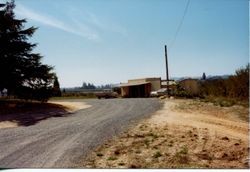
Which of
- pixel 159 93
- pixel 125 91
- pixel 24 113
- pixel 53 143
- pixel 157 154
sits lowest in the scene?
pixel 157 154

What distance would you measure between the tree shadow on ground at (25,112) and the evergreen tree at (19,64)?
979 mm

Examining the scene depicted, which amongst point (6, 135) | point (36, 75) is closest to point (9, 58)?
point (36, 75)

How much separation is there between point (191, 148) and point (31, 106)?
59.3ft

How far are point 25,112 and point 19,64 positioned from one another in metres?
3.83

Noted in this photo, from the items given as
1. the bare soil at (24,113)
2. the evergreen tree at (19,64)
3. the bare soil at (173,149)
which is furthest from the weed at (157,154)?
the evergreen tree at (19,64)

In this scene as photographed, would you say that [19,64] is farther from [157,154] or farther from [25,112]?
[157,154]

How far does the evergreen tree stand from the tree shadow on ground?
0.98 m

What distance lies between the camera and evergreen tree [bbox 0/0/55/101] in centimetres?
2402

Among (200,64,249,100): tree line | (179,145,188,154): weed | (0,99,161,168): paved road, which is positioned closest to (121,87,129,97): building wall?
(200,64,249,100): tree line

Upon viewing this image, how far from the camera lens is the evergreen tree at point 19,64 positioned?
24.0m

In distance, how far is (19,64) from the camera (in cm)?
2508

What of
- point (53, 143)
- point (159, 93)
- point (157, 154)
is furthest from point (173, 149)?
point (159, 93)

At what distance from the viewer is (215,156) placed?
29.4 ft

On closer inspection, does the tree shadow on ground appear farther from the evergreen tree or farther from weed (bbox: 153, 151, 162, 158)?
weed (bbox: 153, 151, 162, 158)
